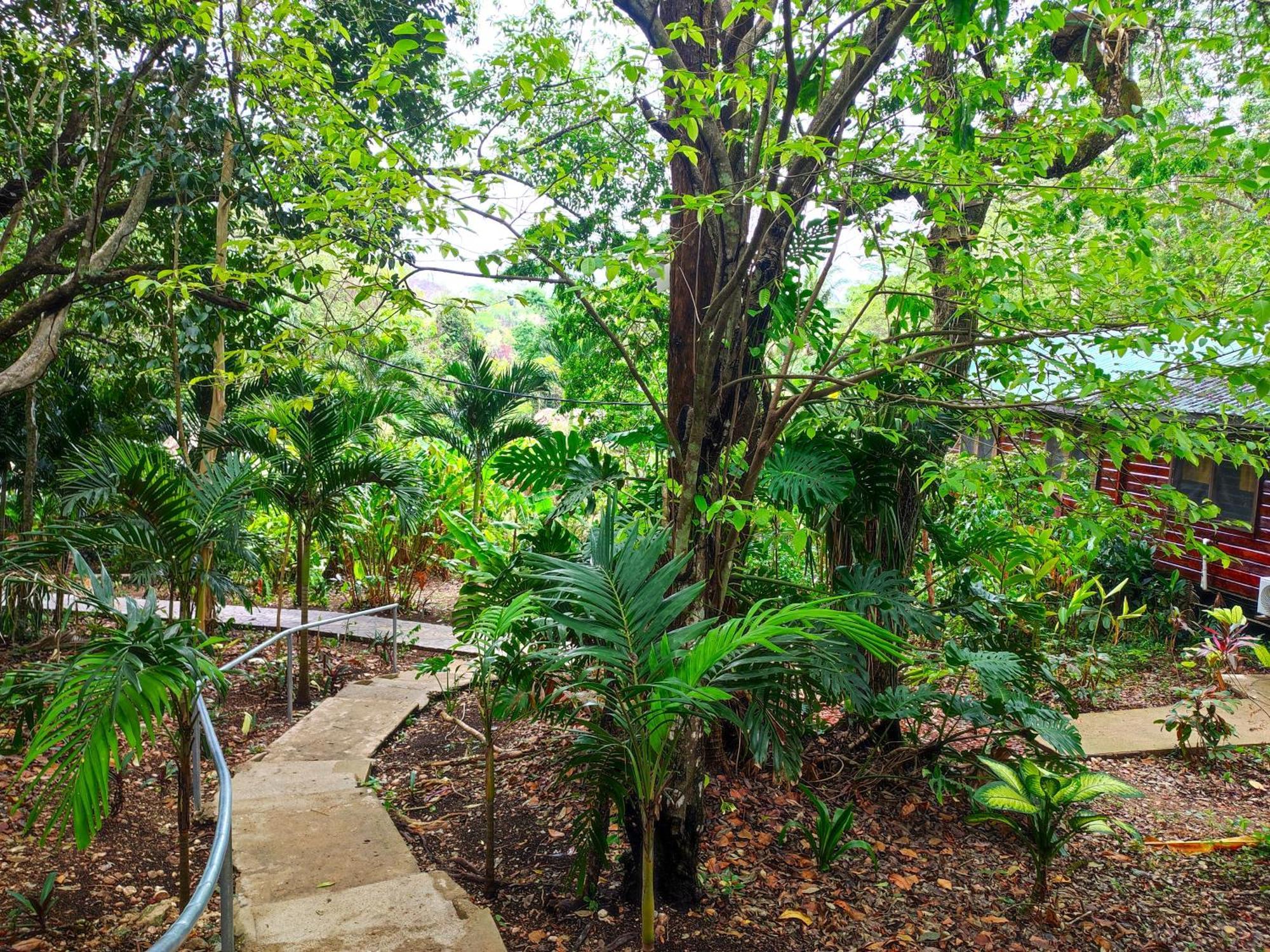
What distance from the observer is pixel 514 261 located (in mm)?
3246

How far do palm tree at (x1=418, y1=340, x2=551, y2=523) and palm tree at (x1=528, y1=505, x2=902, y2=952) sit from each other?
4.37 metres

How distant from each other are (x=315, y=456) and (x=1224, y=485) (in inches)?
366

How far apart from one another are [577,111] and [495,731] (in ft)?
12.1

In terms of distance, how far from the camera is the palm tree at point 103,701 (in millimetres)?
2135

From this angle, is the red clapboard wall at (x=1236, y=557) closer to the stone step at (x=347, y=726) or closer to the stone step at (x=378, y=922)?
the stone step at (x=347, y=726)

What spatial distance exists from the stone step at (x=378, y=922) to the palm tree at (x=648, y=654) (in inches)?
27.6

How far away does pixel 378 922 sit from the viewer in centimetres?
306

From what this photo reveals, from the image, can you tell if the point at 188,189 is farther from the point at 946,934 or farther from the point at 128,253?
the point at 946,934

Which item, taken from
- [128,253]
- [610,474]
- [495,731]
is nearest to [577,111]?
[610,474]

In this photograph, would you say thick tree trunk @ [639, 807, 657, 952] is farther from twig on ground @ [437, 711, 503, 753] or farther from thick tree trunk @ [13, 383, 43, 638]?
thick tree trunk @ [13, 383, 43, 638]

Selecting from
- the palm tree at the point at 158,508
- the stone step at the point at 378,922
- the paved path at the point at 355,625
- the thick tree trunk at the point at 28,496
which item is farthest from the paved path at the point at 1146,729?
the thick tree trunk at the point at 28,496

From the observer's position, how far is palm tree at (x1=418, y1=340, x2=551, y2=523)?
7453 millimetres

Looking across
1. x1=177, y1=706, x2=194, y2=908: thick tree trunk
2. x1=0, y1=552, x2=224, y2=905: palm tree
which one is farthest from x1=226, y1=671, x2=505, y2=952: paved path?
x1=0, y1=552, x2=224, y2=905: palm tree

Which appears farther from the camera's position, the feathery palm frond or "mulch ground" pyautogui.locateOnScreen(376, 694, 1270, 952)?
"mulch ground" pyautogui.locateOnScreen(376, 694, 1270, 952)
